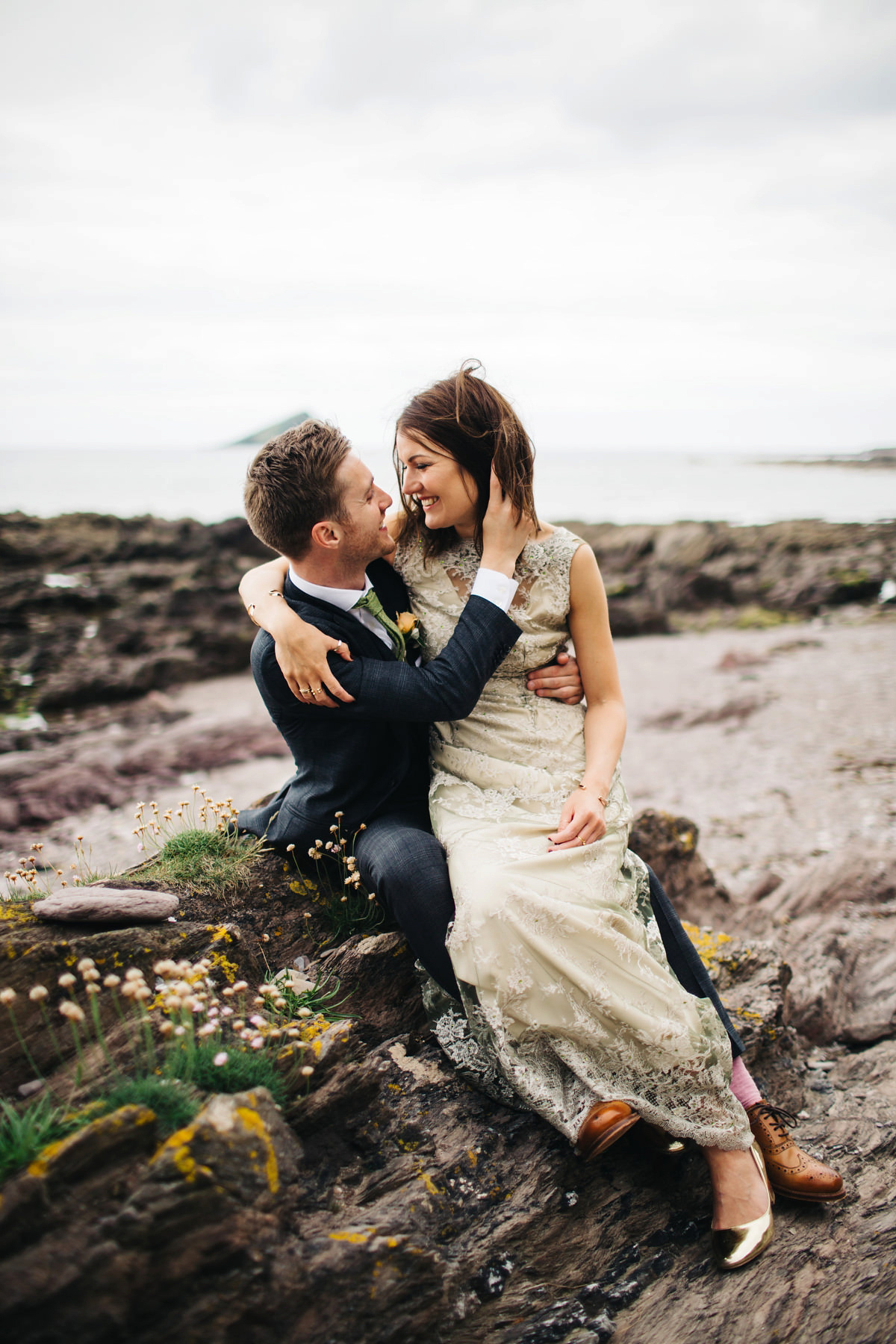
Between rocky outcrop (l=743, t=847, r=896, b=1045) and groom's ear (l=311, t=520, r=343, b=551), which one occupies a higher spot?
groom's ear (l=311, t=520, r=343, b=551)

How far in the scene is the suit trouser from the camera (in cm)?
308

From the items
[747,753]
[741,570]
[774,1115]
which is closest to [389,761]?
[774,1115]

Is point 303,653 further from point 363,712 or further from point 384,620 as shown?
point 384,620

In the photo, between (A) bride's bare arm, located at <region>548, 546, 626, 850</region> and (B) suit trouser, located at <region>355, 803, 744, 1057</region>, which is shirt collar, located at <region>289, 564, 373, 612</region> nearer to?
(B) suit trouser, located at <region>355, 803, 744, 1057</region>

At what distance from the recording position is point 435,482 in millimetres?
3658

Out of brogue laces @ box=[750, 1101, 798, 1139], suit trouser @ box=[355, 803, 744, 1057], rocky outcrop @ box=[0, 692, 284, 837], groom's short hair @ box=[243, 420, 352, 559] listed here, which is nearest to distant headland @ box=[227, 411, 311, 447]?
groom's short hair @ box=[243, 420, 352, 559]

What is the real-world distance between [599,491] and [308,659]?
63.1 m

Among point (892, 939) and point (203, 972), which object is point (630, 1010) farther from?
point (892, 939)

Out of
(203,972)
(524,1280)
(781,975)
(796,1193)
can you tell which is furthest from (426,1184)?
(781,975)

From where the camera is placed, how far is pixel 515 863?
3.01 meters

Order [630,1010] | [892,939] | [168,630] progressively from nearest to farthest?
[630,1010] < [892,939] < [168,630]

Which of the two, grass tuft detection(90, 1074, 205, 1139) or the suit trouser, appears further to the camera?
the suit trouser

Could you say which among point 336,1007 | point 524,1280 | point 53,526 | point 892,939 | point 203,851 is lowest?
point 892,939

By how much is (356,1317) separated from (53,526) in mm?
27418
